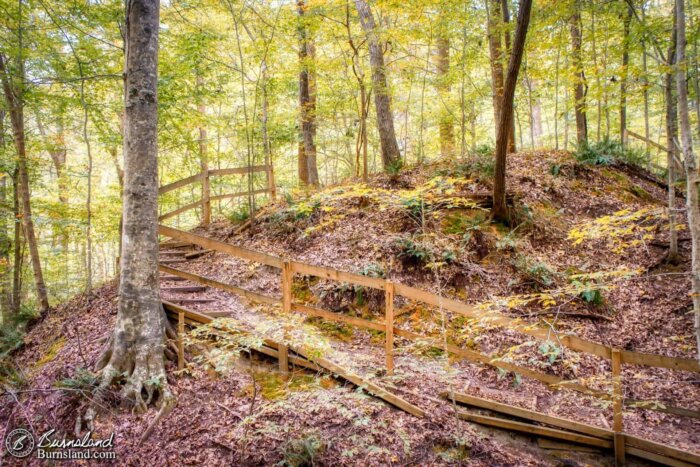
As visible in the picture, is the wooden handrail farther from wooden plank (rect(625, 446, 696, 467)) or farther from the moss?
the moss

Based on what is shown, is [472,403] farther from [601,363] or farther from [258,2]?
[258,2]

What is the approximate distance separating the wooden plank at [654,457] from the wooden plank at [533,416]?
207mm

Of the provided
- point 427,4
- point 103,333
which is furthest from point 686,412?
point 427,4

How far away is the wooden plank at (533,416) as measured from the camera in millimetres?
4055

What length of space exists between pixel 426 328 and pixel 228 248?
3.66m

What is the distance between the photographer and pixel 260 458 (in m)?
3.89

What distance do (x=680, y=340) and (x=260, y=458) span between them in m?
6.82

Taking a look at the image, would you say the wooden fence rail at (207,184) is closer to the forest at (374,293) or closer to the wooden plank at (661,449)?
the forest at (374,293)

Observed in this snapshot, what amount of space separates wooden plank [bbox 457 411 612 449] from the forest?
0.03 m

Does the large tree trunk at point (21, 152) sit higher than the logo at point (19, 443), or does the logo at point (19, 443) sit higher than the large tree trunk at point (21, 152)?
the large tree trunk at point (21, 152)

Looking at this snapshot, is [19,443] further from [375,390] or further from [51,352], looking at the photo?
[375,390]

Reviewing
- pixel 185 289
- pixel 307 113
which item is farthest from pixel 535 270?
pixel 307 113

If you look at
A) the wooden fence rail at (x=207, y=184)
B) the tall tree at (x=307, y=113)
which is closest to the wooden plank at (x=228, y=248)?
the wooden fence rail at (x=207, y=184)

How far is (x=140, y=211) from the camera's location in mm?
5141
